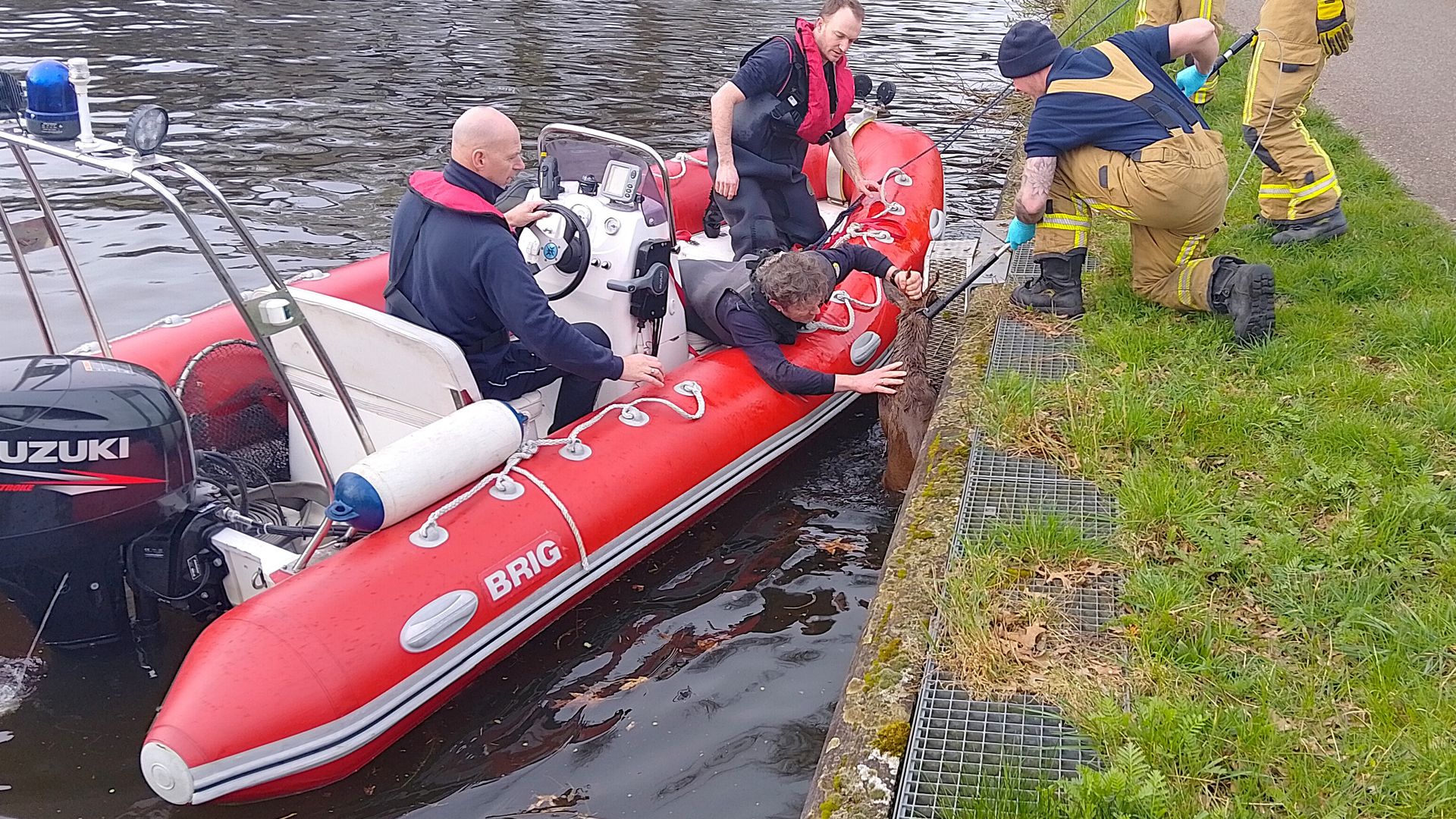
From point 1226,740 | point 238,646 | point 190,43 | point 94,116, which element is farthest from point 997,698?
point 190,43

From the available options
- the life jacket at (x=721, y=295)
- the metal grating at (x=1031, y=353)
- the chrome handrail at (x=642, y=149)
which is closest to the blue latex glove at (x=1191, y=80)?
the metal grating at (x=1031, y=353)

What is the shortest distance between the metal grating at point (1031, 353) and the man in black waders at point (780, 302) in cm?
40

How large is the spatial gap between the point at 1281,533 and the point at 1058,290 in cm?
193

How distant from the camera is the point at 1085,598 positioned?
10.7 feet

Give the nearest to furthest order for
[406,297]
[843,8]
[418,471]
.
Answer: [418,471]
[406,297]
[843,8]

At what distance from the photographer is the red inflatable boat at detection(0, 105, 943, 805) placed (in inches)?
125

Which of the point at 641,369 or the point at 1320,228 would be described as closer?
the point at 641,369

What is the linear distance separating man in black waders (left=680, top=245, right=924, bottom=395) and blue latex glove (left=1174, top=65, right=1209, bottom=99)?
157 centimetres

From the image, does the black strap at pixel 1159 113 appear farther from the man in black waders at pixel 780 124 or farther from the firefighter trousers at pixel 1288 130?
the man in black waders at pixel 780 124

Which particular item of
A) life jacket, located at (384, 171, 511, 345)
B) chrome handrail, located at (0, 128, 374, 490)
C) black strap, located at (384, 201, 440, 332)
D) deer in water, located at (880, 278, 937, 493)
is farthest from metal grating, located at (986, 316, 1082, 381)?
chrome handrail, located at (0, 128, 374, 490)

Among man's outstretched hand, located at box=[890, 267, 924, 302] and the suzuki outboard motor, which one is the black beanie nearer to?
man's outstretched hand, located at box=[890, 267, 924, 302]

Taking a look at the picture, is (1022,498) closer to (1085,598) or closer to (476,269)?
(1085,598)

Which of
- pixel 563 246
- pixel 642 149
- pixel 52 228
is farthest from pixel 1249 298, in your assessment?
pixel 52 228

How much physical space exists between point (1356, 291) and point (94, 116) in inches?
372
